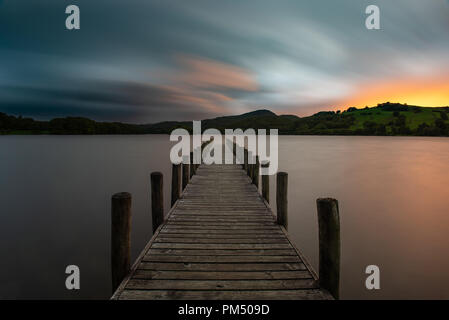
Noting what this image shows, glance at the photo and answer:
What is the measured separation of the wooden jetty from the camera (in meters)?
3.23

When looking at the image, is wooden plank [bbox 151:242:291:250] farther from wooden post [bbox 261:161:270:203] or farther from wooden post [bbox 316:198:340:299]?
wooden post [bbox 261:161:270:203]

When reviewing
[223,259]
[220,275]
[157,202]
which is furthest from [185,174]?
[220,275]

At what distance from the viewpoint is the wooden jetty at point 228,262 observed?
10.6 feet

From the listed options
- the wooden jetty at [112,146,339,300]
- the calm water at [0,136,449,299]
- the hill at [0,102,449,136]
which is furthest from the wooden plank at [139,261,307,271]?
the hill at [0,102,449,136]

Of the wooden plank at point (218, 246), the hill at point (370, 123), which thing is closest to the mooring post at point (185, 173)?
the wooden plank at point (218, 246)

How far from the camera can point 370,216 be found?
36.1ft

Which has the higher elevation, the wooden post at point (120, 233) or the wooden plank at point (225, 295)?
the wooden post at point (120, 233)

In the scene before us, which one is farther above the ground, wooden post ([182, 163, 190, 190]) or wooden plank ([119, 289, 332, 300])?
wooden post ([182, 163, 190, 190])

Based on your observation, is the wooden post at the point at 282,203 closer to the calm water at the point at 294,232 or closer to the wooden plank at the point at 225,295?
the calm water at the point at 294,232

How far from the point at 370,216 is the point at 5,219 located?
15.5 metres

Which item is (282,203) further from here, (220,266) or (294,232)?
(294,232)

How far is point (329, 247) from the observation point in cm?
337

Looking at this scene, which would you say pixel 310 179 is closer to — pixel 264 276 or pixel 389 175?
pixel 389 175

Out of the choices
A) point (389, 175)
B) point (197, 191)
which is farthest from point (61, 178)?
point (389, 175)
